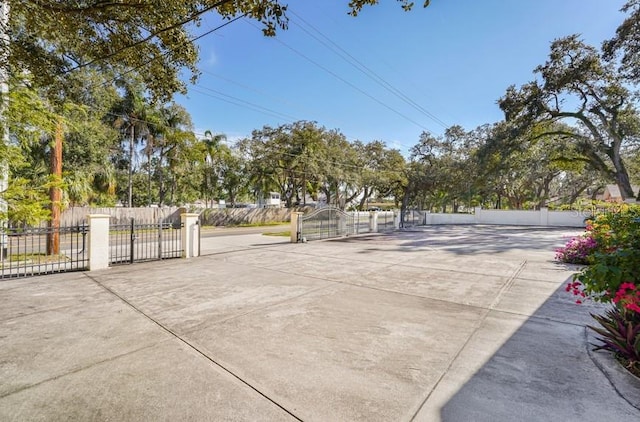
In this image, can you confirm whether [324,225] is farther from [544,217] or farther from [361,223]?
[544,217]

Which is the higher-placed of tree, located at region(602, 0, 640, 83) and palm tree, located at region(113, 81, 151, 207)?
tree, located at region(602, 0, 640, 83)

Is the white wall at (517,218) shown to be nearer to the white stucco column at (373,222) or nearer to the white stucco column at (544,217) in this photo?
the white stucco column at (544,217)

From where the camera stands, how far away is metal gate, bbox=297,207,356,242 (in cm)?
1449

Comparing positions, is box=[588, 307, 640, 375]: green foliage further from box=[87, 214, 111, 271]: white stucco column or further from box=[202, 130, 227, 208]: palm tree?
box=[202, 130, 227, 208]: palm tree

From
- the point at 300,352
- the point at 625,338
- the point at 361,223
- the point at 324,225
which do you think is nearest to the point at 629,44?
the point at 361,223

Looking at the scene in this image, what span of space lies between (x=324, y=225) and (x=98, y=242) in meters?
9.82

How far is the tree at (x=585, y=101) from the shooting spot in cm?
1930

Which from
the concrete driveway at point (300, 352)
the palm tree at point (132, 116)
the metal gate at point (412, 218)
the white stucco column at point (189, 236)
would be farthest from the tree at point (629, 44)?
the palm tree at point (132, 116)

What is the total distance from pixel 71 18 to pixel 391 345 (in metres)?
6.94

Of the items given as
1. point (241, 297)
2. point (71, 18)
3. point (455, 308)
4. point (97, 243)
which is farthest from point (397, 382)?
point (97, 243)

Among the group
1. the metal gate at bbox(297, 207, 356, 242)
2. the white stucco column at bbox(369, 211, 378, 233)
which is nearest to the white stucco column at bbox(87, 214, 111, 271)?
the metal gate at bbox(297, 207, 356, 242)

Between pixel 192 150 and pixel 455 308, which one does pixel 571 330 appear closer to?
pixel 455 308

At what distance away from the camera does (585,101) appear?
68.1 feet

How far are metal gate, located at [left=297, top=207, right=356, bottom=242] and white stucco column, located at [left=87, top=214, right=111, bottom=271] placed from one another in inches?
303
